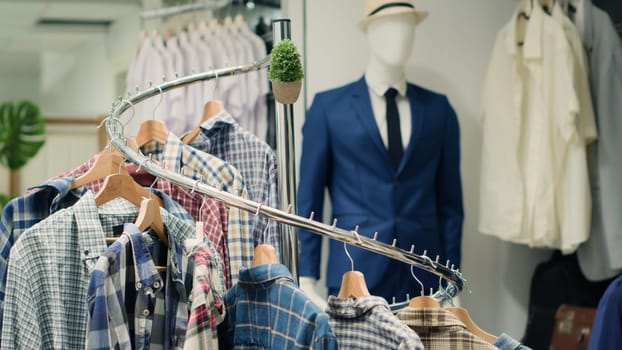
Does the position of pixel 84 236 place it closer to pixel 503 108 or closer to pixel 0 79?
pixel 503 108

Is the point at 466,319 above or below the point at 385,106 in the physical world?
below

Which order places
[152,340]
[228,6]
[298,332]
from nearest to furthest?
[298,332] < [152,340] < [228,6]

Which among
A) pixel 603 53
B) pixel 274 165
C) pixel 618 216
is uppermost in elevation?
pixel 603 53

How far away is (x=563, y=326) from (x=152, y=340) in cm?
191

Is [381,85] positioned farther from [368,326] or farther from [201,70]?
[368,326]

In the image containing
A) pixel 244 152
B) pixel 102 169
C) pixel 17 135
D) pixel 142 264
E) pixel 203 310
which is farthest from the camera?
pixel 17 135

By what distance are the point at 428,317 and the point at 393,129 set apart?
1349mm

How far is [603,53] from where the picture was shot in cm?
265

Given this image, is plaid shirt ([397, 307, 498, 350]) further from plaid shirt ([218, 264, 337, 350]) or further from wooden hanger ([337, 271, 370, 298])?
plaid shirt ([218, 264, 337, 350])

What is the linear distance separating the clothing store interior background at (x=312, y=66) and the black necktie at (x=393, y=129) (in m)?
0.31

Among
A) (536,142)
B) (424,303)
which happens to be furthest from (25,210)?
(536,142)

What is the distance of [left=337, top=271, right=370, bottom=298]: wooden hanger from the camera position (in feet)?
4.20

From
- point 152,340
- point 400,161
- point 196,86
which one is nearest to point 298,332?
point 152,340

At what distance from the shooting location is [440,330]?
1.27m
